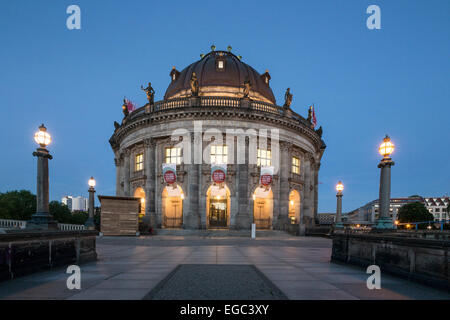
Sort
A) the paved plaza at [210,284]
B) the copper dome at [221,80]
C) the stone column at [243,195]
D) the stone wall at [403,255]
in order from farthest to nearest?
1. the copper dome at [221,80]
2. the stone column at [243,195]
3. the stone wall at [403,255]
4. the paved plaza at [210,284]

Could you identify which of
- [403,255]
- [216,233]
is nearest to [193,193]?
[216,233]

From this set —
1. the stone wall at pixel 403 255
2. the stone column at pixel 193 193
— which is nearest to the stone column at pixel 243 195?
the stone column at pixel 193 193

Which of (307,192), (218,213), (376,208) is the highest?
(307,192)

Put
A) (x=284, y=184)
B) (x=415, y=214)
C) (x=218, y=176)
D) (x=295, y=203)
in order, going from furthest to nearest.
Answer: (x=415, y=214), (x=295, y=203), (x=284, y=184), (x=218, y=176)

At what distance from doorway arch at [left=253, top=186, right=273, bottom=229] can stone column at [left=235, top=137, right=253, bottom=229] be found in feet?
6.43

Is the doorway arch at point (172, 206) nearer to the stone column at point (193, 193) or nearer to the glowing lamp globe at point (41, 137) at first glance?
the stone column at point (193, 193)

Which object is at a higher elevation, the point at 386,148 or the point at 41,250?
the point at 386,148

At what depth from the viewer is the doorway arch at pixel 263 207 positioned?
30109 millimetres

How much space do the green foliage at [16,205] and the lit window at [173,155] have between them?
40.5 metres

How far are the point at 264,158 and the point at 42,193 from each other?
2323cm

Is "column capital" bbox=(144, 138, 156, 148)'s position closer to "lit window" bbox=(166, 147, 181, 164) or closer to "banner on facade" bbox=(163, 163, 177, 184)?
"lit window" bbox=(166, 147, 181, 164)

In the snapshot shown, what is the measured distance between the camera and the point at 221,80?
118 feet

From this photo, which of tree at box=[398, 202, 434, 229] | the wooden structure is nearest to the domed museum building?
the wooden structure

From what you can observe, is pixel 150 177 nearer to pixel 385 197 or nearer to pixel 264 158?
pixel 264 158
